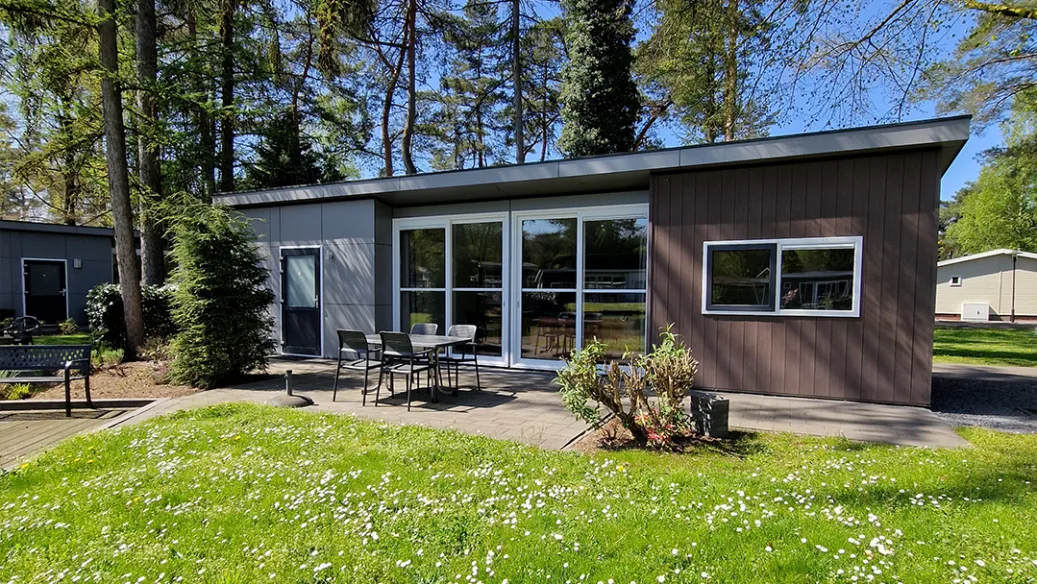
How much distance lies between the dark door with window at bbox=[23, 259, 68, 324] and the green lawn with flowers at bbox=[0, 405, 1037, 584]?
13.5 meters

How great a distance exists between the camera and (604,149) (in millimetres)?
13047

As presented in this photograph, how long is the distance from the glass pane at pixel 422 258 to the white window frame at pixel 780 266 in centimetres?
404

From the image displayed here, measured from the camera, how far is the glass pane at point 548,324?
6.91m

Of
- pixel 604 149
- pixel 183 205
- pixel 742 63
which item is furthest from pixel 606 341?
pixel 604 149

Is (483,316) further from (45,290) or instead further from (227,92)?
(45,290)

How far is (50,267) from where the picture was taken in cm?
1332

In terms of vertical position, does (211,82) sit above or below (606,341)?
above

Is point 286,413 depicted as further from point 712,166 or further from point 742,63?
point 742,63

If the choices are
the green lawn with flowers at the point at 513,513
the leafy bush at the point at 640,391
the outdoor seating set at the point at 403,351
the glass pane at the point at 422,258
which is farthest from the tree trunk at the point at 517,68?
the green lawn with flowers at the point at 513,513

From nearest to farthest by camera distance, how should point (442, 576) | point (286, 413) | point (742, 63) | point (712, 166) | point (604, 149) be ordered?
point (442, 576), point (286, 413), point (712, 166), point (742, 63), point (604, 149)

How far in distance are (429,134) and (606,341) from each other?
1321 centimetres

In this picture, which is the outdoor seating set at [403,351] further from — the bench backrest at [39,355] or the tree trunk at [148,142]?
the tree trunk at [148,142]

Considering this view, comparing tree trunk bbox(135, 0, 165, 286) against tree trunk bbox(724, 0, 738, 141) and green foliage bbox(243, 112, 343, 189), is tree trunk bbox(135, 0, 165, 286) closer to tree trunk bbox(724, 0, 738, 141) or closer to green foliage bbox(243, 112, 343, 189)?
green foliage bbox(243, 112, 343, 189)

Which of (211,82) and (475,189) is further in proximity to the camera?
(211,82)
